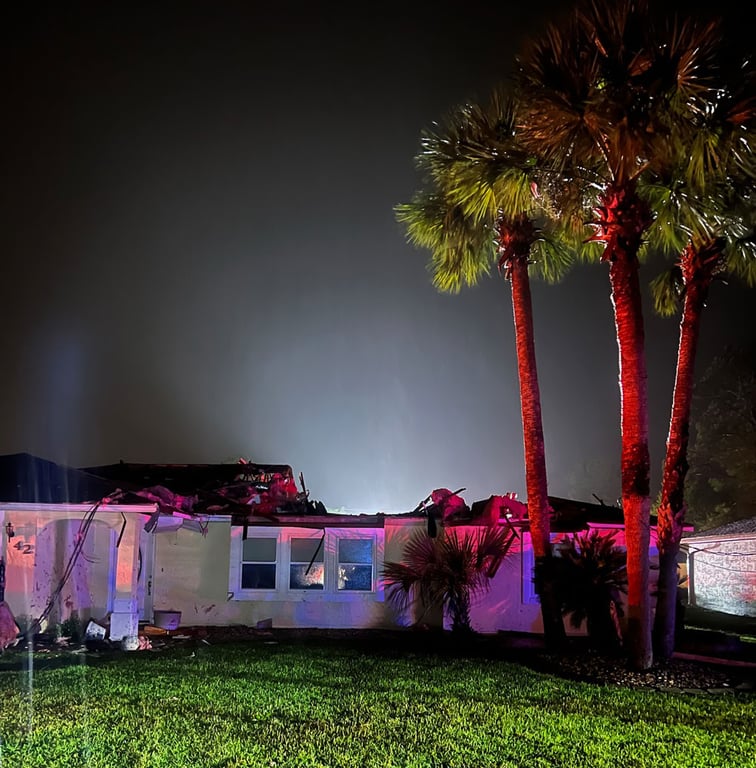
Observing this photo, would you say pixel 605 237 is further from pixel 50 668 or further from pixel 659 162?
pixel 50 668

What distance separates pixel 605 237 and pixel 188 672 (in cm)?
895

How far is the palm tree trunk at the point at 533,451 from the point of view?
12773 millimetres

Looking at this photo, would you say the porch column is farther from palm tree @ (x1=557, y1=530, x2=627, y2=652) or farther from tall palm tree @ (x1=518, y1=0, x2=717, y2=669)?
tall palm tree @ (x1=518, y1=0, x2=717, y2=669)

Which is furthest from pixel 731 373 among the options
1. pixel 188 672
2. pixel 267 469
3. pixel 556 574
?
pixel 188 672

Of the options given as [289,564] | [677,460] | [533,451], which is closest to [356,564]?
[289,564]

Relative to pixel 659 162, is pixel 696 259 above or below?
below

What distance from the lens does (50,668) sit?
10938 millimetres

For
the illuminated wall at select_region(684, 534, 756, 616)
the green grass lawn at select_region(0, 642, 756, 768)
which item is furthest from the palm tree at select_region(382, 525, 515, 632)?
the illuminated wall at select_region(684, 534, 756, 616)

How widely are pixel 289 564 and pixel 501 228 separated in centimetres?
840

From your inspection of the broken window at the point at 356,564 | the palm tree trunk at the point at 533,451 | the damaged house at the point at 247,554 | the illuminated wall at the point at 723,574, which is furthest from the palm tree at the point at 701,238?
the illuminated wall at the point at 723,574

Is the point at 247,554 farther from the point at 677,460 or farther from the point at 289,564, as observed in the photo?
the point at 677,460

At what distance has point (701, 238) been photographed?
12.3m

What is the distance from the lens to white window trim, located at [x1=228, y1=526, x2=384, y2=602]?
16.1 metres

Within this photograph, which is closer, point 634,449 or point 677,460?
point 634,449
